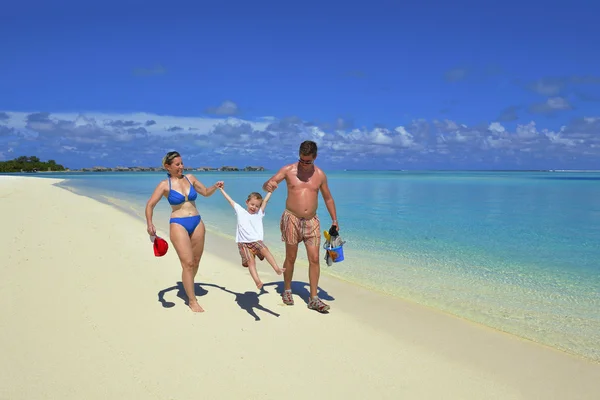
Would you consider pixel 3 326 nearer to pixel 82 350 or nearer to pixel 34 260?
pixel 82 350

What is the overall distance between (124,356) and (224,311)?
1.66 m

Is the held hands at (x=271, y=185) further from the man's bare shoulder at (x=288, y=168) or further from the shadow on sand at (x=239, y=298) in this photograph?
the shadow on sand at (x=239, y=298)

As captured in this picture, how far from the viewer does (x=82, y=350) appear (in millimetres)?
4180

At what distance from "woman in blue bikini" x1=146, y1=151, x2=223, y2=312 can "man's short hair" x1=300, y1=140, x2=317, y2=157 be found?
133 centimetres

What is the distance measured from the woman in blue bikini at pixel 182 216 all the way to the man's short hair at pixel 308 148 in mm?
1331

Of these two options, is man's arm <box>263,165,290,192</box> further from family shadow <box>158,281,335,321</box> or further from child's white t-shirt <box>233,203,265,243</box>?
family shadow <box>158,281,335,321</box>

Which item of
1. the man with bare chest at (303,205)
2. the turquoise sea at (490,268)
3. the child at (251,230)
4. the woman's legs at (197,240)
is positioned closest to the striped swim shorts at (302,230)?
the man with bare chest at (303,205)

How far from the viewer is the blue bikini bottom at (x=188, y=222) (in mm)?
5477

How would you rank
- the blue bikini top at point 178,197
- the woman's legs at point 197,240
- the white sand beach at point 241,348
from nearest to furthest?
the white sand beach at point 241,348 < the blue bikini top at point 178,197 < the woman's legs at point 197,240

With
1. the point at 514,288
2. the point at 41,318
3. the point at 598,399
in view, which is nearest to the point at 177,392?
the point at 41,318

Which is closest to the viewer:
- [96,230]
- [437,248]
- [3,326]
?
[3,326]

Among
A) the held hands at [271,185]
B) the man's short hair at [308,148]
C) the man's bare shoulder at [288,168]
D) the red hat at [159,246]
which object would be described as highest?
A: the man's short hair at [308,148]

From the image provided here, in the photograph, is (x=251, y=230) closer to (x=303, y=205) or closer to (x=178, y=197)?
(x=303, y=205)

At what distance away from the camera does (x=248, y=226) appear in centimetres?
588
